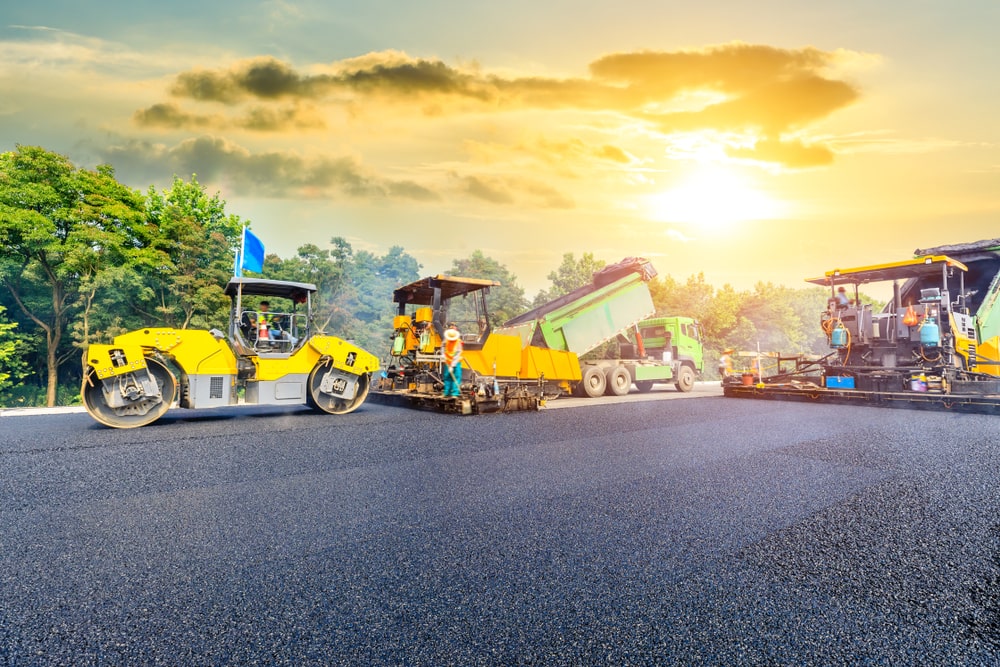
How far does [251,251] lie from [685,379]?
1229 cm

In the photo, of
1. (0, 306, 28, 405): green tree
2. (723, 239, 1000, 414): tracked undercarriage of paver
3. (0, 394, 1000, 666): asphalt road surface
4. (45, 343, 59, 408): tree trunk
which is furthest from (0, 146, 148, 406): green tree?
(723, 239, 1000, 414): tracked undercarriage of paver

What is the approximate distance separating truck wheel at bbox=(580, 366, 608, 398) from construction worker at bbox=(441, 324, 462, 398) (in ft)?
14.4

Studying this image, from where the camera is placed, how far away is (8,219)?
17.3m

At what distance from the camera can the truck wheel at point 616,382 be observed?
1289 centimetres

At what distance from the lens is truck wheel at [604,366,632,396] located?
12.9 m

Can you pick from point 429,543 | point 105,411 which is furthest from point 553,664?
point 105,411

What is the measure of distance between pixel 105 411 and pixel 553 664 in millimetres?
7357

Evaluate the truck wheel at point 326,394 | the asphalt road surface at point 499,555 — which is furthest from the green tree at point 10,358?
the asphalt road surface at point 499,555

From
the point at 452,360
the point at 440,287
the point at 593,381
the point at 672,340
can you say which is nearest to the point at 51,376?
the point at 440,287

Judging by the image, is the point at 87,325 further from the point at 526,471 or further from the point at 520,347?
the point at 526,471

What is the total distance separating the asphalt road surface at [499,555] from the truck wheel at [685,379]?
30.3 feet

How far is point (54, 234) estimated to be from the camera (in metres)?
18.3

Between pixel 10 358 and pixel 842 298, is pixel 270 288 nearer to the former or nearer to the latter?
pixel 842 298

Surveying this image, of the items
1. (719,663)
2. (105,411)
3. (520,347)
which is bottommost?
(719,663)
